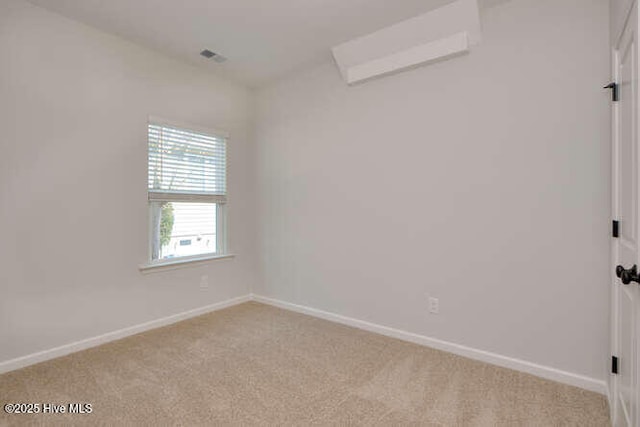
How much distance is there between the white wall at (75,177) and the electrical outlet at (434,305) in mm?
2481

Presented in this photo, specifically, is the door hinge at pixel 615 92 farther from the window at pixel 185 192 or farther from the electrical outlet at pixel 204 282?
the electrical outlet at pixel 204 282

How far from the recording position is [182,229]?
11.5ft

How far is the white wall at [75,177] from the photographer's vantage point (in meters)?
2.37

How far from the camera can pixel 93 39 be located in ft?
9.04

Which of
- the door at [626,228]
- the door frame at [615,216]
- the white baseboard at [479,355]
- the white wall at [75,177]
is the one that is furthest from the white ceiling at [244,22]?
the white baseboard at [479,355]

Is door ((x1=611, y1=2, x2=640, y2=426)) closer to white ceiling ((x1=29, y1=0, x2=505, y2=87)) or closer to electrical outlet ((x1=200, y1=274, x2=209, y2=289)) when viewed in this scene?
white ceiling ((x1=29, y1=0, x2=505, y2=87))

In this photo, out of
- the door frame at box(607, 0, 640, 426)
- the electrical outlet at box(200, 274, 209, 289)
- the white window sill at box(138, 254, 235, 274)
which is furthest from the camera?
the electrical outlet at box(200, 274, 209, 289)

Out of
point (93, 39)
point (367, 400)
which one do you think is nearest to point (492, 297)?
point (367, 400)

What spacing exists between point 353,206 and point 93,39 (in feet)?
8.92

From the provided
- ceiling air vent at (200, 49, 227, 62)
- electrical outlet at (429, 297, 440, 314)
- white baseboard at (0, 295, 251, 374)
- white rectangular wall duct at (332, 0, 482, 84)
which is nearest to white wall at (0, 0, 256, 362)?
white baseboard at (0, 295, 251, 374)

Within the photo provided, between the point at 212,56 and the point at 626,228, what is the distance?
3493 mm

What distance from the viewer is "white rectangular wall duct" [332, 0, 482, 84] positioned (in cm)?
241

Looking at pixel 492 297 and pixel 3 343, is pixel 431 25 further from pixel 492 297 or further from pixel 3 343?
pixel 3 343

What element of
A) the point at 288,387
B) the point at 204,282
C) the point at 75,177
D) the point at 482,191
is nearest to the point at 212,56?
the point at 75,177
